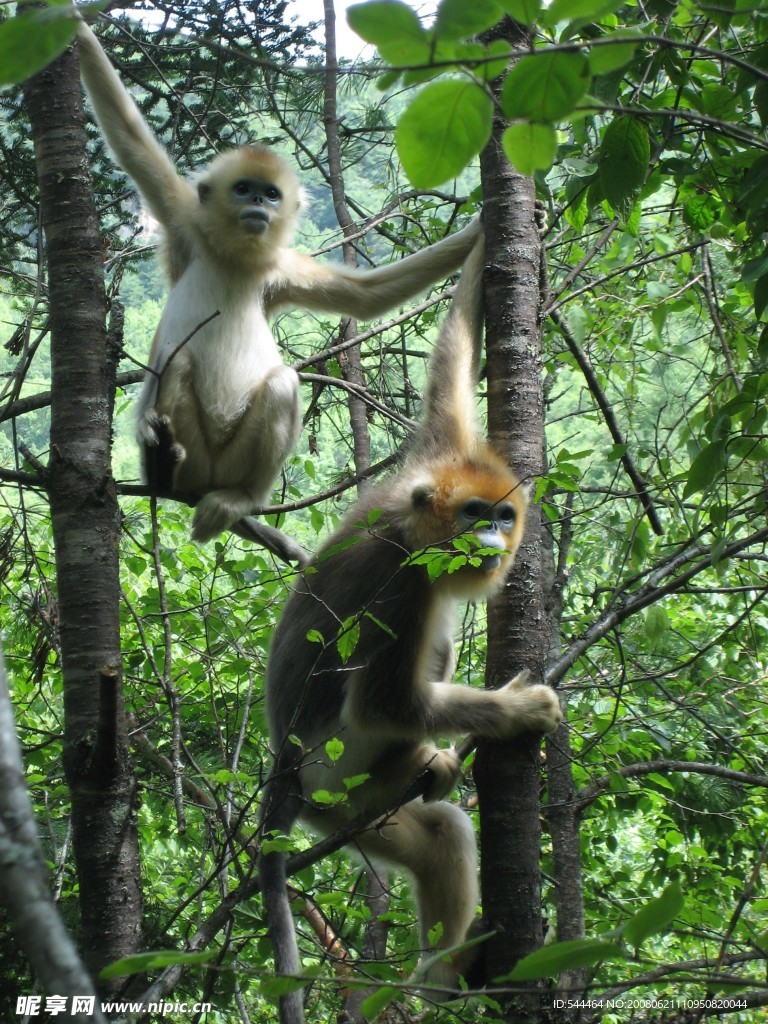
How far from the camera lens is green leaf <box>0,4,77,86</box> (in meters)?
0.94

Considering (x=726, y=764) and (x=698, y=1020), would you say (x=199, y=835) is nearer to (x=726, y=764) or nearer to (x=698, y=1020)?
(x=726, y=764)

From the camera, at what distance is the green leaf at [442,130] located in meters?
1.07

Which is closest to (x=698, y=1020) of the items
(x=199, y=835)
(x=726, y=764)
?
(x=726, y=764)

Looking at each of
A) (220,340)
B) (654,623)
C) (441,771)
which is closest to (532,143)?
(654,623)

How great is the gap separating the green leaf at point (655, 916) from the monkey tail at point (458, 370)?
2656mm

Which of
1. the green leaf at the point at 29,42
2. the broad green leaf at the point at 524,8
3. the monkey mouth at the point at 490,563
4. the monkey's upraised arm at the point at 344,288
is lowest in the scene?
the green leaf at the point at 29,42

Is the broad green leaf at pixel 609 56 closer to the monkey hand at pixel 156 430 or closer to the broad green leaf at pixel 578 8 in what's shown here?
the broad green leaf at pixel 578 8

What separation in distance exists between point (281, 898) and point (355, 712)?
0.80 meters

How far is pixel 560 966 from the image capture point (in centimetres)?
110

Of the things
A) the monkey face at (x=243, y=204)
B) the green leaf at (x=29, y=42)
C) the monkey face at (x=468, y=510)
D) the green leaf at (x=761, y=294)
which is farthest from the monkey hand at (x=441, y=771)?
the green leaf at (x=29, y=42)

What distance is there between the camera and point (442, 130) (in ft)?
3.58

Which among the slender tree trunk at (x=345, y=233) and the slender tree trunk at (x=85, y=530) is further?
the slender tree trunk at (x=345, y=233)

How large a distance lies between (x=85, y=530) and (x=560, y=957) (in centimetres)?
227

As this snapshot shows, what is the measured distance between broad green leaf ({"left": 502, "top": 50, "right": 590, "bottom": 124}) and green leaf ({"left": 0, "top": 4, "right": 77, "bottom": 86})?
1.59ft
